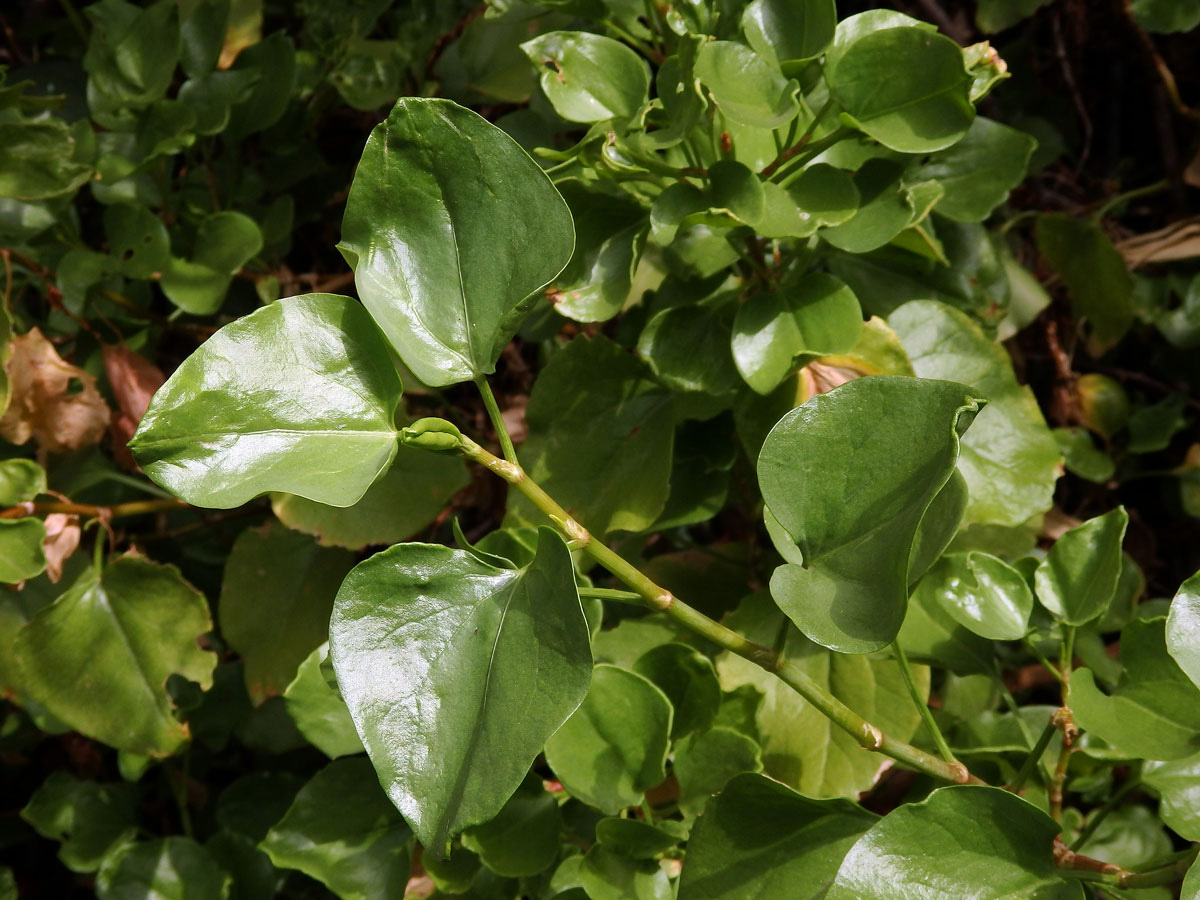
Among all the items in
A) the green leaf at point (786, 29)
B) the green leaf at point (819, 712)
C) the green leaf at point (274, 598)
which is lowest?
the green leaf at point (274, 598)

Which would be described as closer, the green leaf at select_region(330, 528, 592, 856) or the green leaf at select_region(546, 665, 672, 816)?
the green leaf at select_region(330, 528, 592, 856)

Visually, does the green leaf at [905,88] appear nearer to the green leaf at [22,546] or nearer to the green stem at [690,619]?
the green stem at [690,619]

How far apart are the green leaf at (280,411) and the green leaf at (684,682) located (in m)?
0.28

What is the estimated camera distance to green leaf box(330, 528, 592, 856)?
16.3 inches

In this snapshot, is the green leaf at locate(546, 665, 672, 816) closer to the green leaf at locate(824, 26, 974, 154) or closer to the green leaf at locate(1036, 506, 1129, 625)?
the green leaf at locate(1036, 506, 1129, 625)

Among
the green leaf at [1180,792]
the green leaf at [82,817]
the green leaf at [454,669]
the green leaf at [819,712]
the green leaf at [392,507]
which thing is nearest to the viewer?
the green leaf at [454,669]

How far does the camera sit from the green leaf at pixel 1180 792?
0.53 meters

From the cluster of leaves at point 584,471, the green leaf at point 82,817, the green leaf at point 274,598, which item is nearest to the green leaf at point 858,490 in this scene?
the cluster of leaves at point 584,471

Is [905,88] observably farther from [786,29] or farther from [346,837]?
[346,837]

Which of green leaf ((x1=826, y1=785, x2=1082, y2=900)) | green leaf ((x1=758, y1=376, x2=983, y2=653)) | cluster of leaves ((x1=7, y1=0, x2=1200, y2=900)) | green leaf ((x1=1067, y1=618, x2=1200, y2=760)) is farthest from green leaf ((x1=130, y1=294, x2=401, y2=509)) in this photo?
green leaf ((x1=1067, y1=618, x2=1200, y2=760))

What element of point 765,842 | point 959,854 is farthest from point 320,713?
point 959,854

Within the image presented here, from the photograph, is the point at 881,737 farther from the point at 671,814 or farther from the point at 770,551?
the point at 770,551

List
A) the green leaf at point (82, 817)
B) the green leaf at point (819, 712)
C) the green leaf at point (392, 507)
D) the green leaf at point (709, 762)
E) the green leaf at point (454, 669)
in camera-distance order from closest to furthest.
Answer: the green leaf at point (454, 669), the green leaf at point (709, 762), the green leaf at point (819, 712), the green leaf at point (392, 507), the green leaf at point (82, 817)

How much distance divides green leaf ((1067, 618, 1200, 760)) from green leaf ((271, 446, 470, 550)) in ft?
1.65
